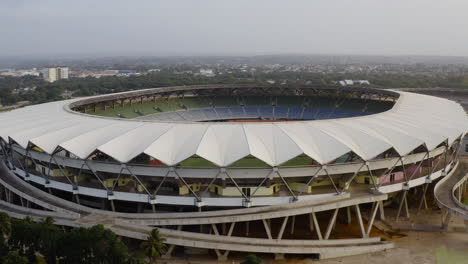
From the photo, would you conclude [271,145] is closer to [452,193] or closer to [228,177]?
[228,177]

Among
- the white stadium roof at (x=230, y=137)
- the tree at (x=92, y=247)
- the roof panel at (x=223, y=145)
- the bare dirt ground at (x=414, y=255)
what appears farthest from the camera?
the white stadium roof at (x=230, y=137)

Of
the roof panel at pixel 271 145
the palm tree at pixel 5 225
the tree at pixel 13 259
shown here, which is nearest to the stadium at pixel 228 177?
the roof panel at pixel 271 145

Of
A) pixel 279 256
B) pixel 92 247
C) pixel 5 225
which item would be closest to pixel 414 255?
pixel 279 256

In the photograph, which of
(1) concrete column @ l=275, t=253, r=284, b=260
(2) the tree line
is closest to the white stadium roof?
(2) the tree line

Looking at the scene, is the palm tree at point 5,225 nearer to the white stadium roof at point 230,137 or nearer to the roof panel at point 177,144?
the white stadium roof at point 230,137

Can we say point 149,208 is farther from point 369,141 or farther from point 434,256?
point 434,256

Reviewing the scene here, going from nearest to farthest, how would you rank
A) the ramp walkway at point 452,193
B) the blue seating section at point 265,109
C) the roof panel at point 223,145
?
the roof panel at point 223,145
the ramp walkway at point 452,193
the blue seating section at point 265,109

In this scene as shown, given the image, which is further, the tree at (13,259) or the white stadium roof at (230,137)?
the white stadium roof at (230,137)
